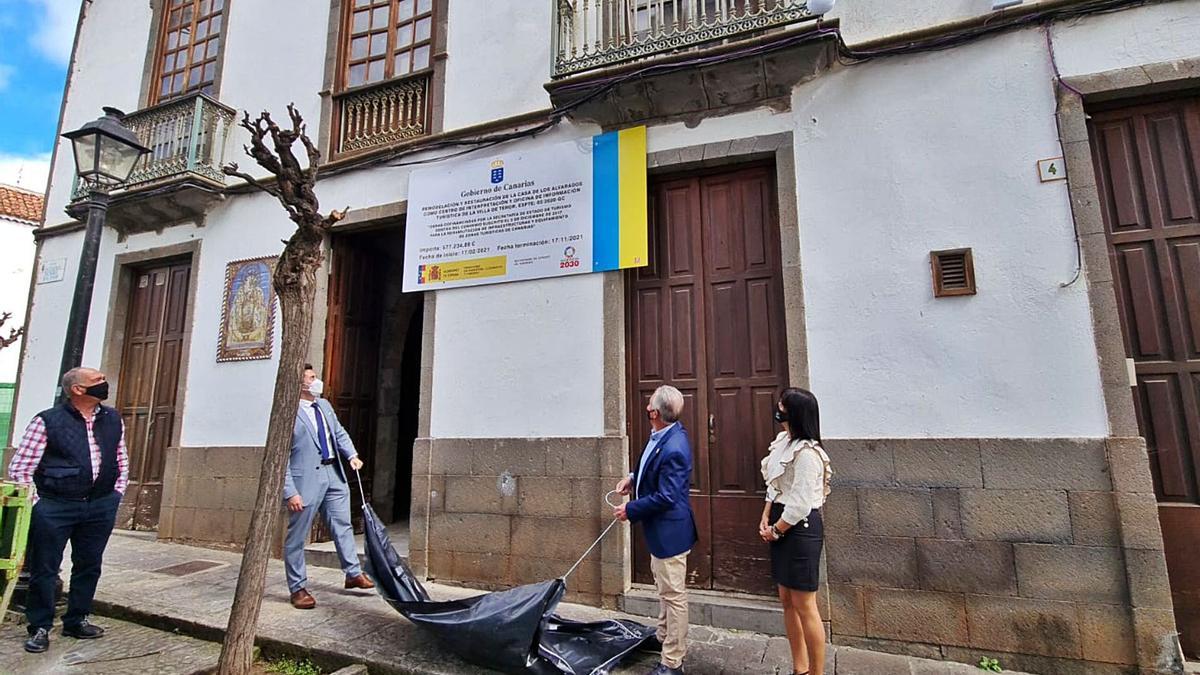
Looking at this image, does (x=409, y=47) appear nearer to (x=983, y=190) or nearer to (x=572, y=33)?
(x=572, y=33)

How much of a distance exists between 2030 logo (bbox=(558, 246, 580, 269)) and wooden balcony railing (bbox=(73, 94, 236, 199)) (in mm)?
4629

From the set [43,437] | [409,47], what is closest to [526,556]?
[43,437]

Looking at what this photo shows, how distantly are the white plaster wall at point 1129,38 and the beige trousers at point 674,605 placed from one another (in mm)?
4291

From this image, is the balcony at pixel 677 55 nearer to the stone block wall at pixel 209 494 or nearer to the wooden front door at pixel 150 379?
the stone block wall at pixel 209 494

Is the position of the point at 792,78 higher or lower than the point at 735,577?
higher

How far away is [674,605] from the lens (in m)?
3.56

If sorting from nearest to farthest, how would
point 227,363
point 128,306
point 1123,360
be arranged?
1. point 1123,360
2. point 227,363
3. point 128,306

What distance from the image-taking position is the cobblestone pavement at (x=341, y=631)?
3.83 metres

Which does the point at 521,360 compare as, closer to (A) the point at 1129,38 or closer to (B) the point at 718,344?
(B) the point at 718,344

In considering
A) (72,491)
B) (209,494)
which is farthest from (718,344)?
(209,494)

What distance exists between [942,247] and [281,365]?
4.47 meters

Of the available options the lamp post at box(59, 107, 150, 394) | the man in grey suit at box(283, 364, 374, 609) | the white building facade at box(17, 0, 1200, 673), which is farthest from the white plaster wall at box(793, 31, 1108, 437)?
the lamp post at box(59, 107, 150, 394)

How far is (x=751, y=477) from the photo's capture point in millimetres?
4895

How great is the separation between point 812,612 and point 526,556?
2.65m
